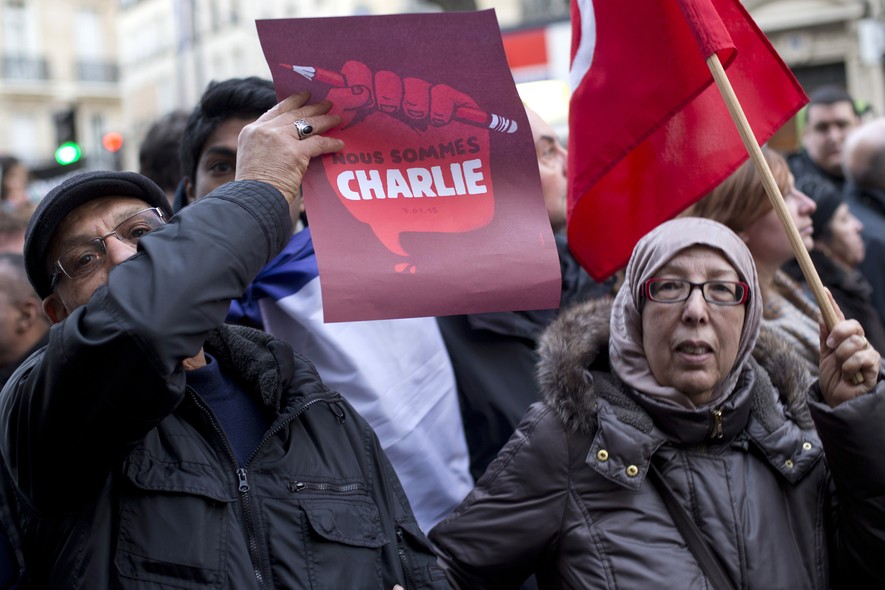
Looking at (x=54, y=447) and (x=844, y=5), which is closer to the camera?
(x=54, y=447)

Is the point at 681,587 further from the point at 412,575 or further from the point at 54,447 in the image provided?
the point at 54,447

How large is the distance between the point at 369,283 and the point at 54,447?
0.75 meters

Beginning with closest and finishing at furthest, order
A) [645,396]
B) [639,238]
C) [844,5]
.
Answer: [645,396], [639,238], [844,5]

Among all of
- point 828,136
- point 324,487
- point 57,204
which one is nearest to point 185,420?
point 324,487

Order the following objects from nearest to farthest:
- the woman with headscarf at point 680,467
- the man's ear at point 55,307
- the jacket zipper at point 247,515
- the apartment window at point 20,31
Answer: the jacket zipper at point 247,515 < the man's ear at point 55,307 < the woman with headscarf at point 680,467 < the apartment window at point 20,31

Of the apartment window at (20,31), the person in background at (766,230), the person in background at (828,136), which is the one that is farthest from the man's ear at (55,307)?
the apartment window at (20,31)

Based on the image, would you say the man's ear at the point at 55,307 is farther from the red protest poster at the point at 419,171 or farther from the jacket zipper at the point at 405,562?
the jacket zipper at the point at 405,562

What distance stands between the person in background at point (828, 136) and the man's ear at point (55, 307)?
5459 millimetres

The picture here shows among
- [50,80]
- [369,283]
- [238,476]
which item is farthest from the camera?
[50,80]

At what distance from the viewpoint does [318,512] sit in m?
2.18

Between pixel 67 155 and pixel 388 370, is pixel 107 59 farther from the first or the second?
pixel 388 370

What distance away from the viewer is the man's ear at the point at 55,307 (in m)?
2.26

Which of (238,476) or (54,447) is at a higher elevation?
(54,447)

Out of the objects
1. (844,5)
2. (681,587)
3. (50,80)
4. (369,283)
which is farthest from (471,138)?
(50,80)
